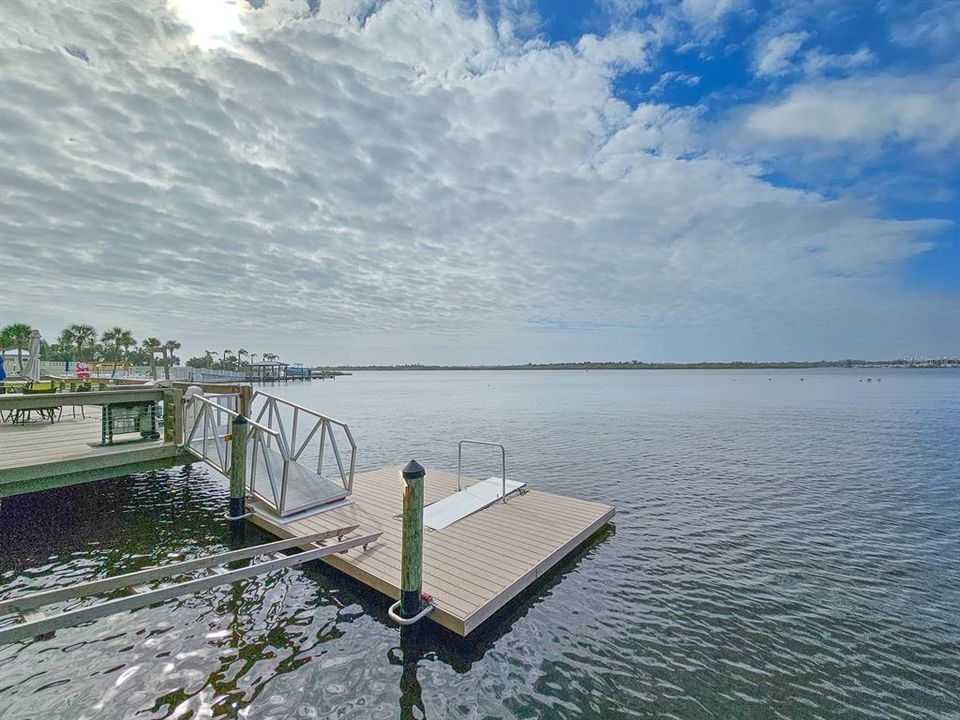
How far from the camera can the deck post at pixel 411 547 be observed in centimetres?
498

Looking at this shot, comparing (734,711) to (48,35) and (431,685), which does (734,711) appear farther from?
(48,35)

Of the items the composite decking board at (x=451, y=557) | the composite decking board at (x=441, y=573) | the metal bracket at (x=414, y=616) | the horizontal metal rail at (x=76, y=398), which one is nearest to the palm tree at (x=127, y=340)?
the horizontal metal rail at (x=76, y=398)

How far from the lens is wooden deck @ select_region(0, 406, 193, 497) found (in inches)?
282

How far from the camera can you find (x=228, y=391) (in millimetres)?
10219

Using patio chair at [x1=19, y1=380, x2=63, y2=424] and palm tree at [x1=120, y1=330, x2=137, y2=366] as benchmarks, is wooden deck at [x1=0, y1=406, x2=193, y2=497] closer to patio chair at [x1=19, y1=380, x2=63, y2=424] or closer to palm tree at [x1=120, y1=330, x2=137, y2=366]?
patio chair at [x1=19, y1=380, x2=63, y2=424]

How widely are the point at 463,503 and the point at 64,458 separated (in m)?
7.27

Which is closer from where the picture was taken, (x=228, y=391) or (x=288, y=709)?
(x=288, y=709)

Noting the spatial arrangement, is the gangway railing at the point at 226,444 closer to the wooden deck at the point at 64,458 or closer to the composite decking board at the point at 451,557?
the wooden deck at the point at 64,458

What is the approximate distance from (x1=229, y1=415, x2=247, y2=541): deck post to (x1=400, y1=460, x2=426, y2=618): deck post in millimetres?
4135

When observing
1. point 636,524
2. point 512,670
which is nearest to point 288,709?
point 512,670

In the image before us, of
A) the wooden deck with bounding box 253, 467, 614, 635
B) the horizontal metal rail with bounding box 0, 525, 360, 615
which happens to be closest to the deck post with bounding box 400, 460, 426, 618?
the wooden deck with bounding box 253, 467, 614, 635

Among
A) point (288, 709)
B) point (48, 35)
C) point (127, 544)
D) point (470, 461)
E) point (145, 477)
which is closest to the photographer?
point (288, 709)

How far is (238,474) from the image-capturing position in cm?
772

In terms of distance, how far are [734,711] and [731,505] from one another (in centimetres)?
760
